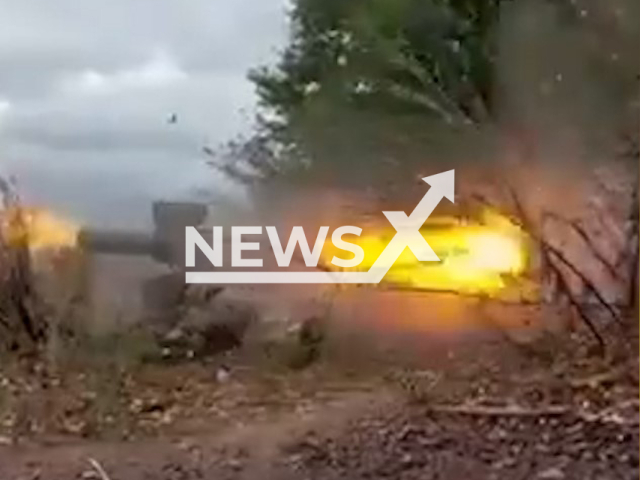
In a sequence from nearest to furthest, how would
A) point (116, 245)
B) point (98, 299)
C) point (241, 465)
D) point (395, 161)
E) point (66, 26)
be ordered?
point (241, 465) < point (395, 161) < point (66, 26) < point (116, 245) < point (98, 299)

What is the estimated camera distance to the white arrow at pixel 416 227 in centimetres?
248

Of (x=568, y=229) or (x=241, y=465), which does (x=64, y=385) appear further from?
(x=568, y=229)

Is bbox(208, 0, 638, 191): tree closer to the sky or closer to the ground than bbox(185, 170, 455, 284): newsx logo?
closer to the sky

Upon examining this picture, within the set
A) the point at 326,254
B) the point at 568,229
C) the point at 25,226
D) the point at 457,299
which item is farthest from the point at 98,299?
the point at 568,229

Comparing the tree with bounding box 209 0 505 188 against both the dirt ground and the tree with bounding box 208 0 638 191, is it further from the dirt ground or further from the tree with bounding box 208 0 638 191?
the dirt ground

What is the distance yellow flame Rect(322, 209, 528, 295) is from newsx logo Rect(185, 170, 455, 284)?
0.06 ft

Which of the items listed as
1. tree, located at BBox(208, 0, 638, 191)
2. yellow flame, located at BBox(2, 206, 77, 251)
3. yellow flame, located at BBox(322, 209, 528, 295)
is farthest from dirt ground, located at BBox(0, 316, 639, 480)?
tree, located at BBox(208, 0, 638, 191)

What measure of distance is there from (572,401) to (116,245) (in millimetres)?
1280

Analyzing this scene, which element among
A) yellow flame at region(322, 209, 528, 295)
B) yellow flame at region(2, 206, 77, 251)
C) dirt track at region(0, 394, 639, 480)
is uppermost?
yellow flame at region(2, 206, 77, 251)

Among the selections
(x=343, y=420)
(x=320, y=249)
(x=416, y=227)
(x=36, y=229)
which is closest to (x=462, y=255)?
(x=416, y=227)

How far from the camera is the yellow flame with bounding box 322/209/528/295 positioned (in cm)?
258

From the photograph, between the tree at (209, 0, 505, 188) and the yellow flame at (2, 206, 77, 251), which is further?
the yellow flame at (2, 206, 77, 251)

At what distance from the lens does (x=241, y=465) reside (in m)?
2.28

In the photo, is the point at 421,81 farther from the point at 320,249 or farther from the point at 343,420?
the point at 343,420
